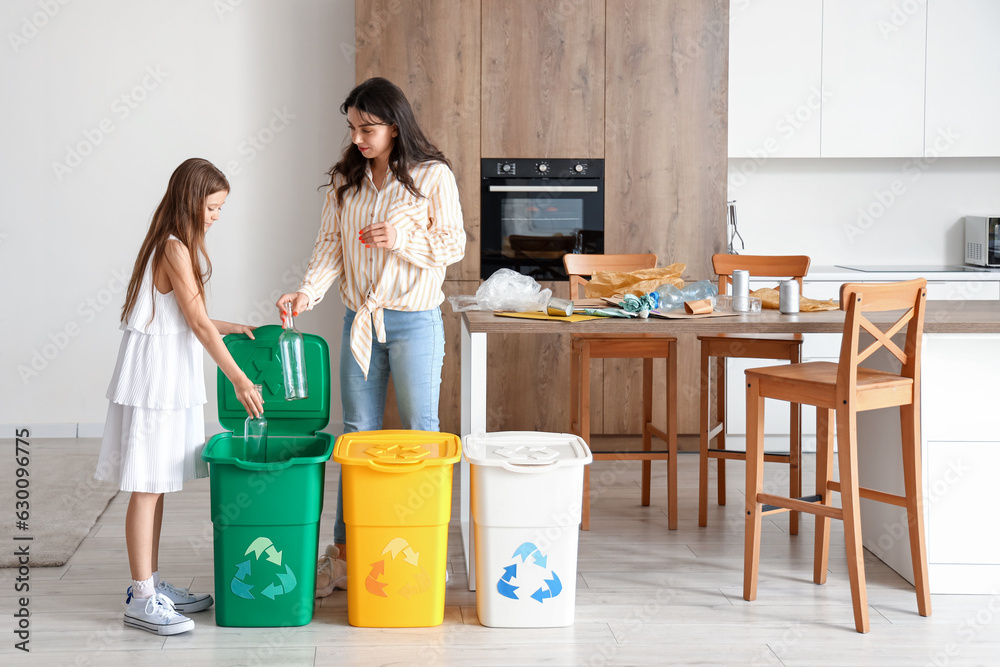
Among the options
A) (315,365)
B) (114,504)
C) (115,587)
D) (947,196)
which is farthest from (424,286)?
(947,196)

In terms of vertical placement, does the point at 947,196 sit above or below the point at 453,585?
above

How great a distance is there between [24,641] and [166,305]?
910 mm

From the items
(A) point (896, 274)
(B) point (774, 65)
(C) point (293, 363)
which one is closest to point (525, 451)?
(C) point (293, 363)

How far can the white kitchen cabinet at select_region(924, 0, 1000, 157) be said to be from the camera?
4438 millimetres

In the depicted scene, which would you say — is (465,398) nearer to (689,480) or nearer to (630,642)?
(630,642)

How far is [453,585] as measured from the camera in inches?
104

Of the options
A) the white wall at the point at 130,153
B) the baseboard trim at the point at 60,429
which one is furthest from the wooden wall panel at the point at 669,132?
Answer: the baseboard trim at the point at 60,429

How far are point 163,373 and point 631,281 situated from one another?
1.51m

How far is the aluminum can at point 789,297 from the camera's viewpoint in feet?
8.68

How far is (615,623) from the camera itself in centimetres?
237

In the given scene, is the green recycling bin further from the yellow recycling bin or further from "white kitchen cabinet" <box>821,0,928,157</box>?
"white kitchen cabinet" <box>821,0,928,157</box>

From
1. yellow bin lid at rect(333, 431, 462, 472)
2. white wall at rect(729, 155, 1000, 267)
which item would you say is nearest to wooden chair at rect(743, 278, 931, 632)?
yellow bin lid at rect(333, 431, 462, 472)

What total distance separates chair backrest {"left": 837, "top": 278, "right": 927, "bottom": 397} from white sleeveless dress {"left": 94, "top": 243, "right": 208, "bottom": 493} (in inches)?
65.5

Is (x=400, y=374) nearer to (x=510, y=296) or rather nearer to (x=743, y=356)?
(x=510, y=296)
